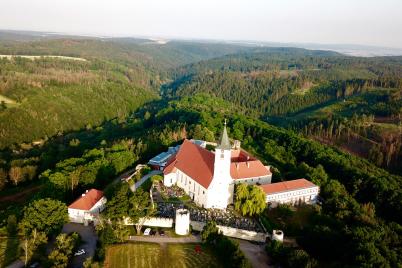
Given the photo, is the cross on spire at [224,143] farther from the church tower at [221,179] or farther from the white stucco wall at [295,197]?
the white stucco wall at [295,197]

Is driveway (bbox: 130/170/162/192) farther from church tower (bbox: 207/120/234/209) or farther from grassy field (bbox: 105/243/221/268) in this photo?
grassy field (bbox: 105/243/221/268)

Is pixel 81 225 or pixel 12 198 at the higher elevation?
pixel 81 225

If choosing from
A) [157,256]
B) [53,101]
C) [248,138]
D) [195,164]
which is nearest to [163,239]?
[157,256]

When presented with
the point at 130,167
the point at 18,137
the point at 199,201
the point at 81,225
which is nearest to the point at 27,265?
the point at 81,225

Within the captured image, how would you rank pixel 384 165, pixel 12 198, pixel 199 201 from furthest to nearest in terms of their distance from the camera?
pixel 384 165 → pixel 12 198 → pixel 199 201

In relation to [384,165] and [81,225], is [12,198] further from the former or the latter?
[384,165]

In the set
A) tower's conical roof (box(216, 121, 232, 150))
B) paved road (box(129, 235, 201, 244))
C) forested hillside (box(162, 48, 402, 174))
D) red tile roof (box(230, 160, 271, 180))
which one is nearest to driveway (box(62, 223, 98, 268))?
paved road (box(129, 235, 201, 244))

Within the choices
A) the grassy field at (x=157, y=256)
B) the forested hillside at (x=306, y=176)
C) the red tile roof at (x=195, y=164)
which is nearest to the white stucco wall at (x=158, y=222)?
the grassy field at (x=157, y=256)

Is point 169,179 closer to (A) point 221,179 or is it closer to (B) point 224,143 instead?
(A) point 221,179
